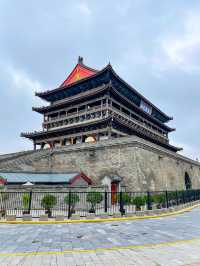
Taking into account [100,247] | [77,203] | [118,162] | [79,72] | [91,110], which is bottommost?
[77,203]

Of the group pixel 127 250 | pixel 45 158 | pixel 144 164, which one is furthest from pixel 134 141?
pixel 127 250

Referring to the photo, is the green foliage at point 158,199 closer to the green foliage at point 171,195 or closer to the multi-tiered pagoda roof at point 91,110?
the green foliage at point 171,195

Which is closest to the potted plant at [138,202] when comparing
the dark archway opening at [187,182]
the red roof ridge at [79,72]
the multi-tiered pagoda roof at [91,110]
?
the multi-tiered pagoda roof at [91,110]

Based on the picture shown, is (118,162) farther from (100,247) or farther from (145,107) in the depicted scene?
(145,107)

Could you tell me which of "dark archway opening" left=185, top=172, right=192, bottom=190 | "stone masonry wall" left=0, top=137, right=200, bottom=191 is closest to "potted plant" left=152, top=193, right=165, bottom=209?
"stone masonry wall" left=0, top=137, right=200, bottom=191

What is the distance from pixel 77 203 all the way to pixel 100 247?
9103 millimetres

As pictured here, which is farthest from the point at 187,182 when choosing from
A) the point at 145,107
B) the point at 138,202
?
the point at 138,202

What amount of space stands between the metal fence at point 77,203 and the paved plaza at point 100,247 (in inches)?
149

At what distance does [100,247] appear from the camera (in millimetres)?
6367

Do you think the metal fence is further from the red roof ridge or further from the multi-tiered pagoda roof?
the red roof ridge

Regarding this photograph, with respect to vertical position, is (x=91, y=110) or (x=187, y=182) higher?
(x=91, y=110)

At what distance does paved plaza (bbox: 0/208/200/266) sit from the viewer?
5.25 metres

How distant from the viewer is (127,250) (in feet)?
20.1

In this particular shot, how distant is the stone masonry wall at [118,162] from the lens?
22.3 m
